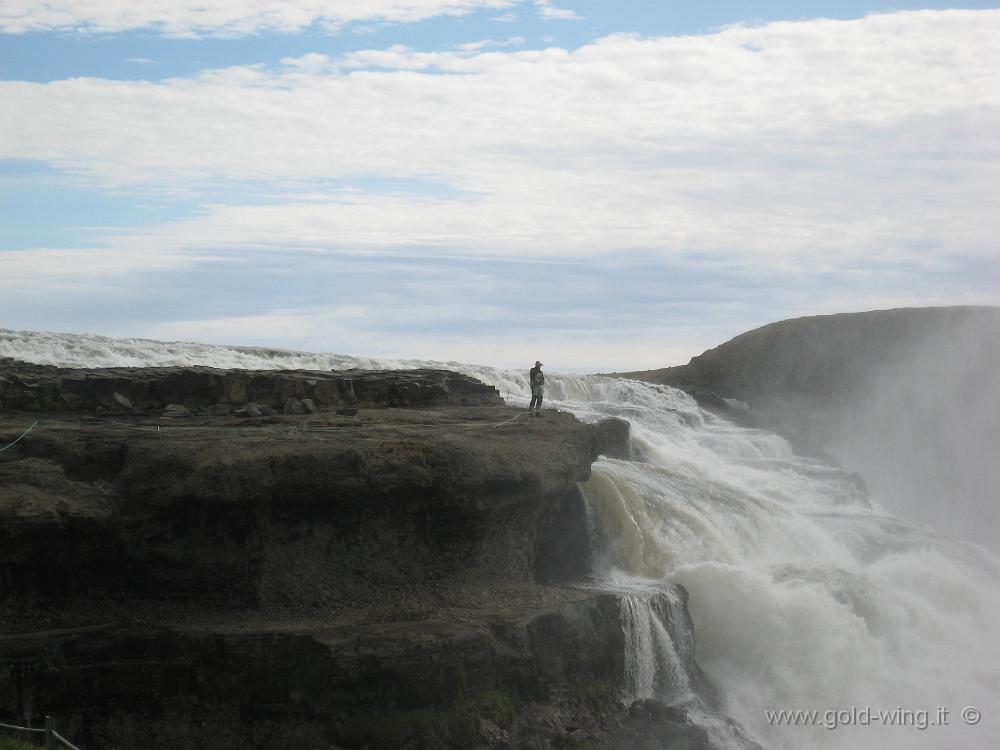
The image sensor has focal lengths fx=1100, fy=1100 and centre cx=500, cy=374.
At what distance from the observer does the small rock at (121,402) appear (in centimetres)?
1922

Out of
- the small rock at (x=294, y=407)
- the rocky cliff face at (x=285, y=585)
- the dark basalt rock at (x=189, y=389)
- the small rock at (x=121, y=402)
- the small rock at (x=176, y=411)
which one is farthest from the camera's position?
the small rock at (x=294, y=407)

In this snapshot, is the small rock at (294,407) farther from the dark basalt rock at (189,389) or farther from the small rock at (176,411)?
the small rock at (176,411)

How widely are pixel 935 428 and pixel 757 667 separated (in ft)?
102

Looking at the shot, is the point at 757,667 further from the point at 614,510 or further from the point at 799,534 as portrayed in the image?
the point at 799,534

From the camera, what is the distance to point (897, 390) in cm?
4822

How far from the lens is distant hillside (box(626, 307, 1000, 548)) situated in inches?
1793

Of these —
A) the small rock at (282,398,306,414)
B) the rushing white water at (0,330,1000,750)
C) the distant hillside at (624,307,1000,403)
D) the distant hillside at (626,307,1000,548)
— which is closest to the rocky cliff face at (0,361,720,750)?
the small rock at (282,398,306,414)

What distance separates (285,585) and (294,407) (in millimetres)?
4253

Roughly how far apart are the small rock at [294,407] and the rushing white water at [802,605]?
571cm

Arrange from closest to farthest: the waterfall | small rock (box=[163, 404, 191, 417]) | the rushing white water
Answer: the waterfall, small rock (box=[163, 404, 191, 417]), the rushing white water

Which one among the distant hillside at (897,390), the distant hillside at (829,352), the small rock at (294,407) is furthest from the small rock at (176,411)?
the distant hillside at (829,352)

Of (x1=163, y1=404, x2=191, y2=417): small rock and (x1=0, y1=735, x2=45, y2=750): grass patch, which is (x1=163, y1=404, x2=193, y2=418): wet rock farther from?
(x1=0, y1=735, x2=45, y2=750): grass patch

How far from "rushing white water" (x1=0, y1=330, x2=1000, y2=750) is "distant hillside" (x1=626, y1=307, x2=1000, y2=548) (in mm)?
17546

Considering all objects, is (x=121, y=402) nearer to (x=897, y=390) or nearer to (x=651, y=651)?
(x=651, y=651)
